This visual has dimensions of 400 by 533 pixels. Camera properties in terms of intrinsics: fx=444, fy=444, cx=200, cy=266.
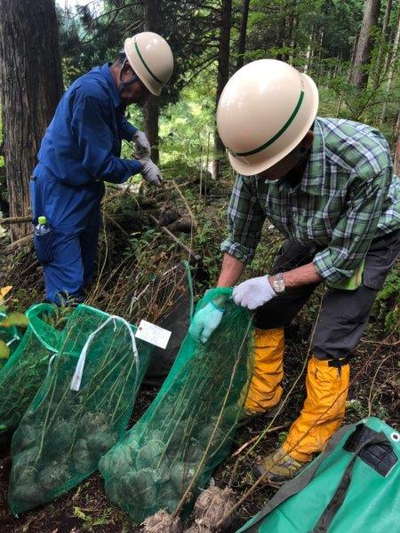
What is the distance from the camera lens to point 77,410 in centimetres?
223

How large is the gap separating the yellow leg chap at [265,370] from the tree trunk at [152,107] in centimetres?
432

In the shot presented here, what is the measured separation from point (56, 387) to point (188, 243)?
5.95ft

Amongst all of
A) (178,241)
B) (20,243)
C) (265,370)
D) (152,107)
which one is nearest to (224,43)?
(152,107)

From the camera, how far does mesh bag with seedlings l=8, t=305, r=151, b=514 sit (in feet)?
7.06

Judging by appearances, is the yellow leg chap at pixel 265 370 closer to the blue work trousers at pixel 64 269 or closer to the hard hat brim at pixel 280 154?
the hard hat brim at pixel 280 154

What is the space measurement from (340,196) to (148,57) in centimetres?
198

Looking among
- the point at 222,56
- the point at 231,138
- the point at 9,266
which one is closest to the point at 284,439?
the point at 231,138

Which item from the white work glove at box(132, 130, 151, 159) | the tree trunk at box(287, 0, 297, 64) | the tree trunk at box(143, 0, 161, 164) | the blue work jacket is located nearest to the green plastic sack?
the blue work jacket

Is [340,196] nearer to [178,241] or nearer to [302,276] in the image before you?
[302,276]

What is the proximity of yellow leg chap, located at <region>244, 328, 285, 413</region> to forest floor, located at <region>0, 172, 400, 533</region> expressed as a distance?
109 mm

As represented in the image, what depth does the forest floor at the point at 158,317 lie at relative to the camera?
217 centimetres

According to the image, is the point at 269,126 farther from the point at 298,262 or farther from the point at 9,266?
the point at 9,266

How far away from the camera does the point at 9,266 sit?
3.82m

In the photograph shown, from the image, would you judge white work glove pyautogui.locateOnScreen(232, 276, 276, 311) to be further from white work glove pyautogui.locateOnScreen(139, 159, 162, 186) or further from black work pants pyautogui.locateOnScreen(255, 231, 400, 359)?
white work glove pyautogui.locateOnScreen(139, 159, 162, 186)
